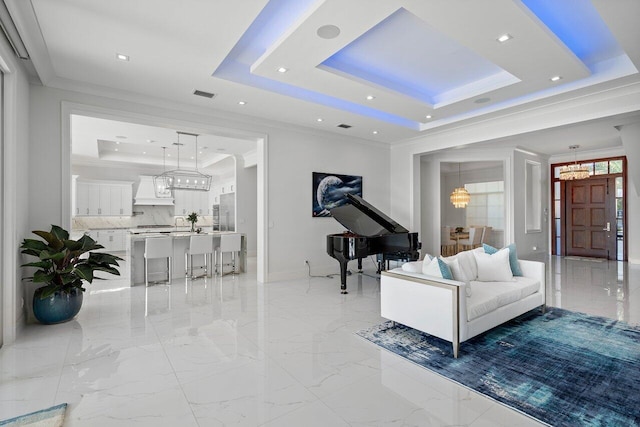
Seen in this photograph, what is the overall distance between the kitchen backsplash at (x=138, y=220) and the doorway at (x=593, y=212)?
1116 cm

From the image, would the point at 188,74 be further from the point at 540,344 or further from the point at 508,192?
the point at 508,192

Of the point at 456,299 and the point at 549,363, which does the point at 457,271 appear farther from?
the point at 549,363

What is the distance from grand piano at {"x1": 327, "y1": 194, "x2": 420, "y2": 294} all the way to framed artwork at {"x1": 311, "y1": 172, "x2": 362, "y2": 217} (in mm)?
1183

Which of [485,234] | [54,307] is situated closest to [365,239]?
[54,307]

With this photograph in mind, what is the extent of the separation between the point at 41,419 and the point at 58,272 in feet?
7.04

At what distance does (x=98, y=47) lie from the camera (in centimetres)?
334

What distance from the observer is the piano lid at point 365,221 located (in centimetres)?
529

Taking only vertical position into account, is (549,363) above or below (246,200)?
below

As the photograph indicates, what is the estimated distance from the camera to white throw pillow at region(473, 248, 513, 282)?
3.81 metres

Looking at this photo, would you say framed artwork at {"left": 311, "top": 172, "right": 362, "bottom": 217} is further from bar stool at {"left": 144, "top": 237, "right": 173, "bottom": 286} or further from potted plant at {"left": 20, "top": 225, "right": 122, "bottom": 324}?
potted plant at {"left": 20, "top": 225, "right": 122, "bottom": 324}

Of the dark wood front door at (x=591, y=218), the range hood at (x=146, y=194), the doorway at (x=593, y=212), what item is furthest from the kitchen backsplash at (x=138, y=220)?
the dark wood front door at (x=591, y=218)

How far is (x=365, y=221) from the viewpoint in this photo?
5.34 meters

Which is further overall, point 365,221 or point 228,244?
point 228,244

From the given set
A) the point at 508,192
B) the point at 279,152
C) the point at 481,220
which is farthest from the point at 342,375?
the point at 481,220
